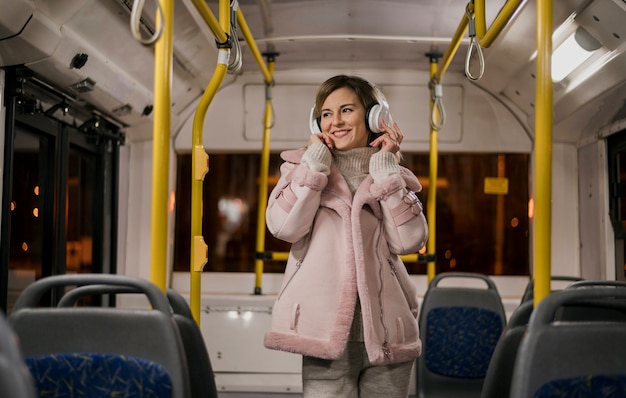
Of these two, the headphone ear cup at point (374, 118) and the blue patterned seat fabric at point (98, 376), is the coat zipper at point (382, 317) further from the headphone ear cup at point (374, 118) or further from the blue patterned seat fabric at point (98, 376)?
the blue patterned seat fabric at point (98, 376)

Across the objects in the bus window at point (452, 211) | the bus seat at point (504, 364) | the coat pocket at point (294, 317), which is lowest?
the bus seat at point (504, 364)

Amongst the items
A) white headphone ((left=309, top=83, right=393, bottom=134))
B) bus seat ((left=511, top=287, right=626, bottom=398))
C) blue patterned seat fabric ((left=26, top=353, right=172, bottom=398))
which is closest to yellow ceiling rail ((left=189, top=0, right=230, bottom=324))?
white headphone ((left=309, top=83, right=393, bottom=134))

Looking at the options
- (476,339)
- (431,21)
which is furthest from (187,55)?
(476,339)

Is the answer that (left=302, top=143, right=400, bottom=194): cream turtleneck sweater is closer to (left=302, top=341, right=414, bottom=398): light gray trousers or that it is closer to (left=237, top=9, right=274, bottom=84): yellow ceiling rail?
(left=302, top=341, right=414, bottom=398): light gray trousers

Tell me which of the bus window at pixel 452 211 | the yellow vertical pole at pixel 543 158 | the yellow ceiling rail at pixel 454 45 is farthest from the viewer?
the bus window at pixel 452 211

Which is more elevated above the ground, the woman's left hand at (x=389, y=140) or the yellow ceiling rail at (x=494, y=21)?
the yellow ceiling rail at (x=494, y=21)

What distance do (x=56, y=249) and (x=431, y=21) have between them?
2782 mm

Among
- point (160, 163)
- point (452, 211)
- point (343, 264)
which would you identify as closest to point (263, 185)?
→ point (452, 211)

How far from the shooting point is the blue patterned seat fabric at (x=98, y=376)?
1418 millimetres

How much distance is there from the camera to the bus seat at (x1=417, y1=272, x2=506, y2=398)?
11.4ft

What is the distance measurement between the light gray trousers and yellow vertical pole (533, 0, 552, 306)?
506mm

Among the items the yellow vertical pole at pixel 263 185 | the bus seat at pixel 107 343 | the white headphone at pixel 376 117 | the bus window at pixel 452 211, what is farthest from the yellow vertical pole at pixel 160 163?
the bus window at pixel 452 211

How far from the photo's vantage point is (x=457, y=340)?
11.5 feet

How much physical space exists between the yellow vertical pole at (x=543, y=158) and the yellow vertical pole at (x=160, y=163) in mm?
1037
